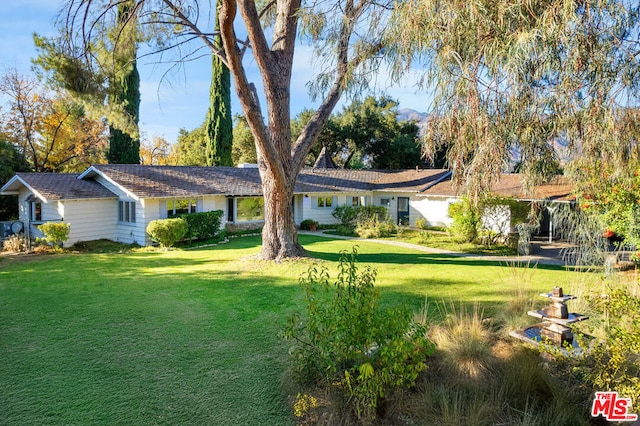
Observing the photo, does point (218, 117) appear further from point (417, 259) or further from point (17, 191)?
point (417, 259)

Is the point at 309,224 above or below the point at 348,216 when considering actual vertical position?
below

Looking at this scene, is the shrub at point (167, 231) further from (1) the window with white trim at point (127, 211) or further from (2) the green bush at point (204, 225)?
(1) the window with white trim at point (127, 211)

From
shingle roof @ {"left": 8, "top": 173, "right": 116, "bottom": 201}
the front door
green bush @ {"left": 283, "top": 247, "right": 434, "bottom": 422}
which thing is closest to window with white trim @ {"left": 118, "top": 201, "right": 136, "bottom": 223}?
shingle roof @ {"left": 8, "top": 173, "right": 116, "bottom": 201}

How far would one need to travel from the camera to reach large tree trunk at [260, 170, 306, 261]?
11938mm

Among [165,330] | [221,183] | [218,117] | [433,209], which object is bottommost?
[165,330]

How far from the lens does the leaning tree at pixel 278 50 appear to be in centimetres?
790

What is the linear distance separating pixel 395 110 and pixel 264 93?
31537 millimetres

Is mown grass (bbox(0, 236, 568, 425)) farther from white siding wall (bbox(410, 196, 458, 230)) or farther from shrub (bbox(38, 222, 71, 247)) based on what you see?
white siding wall (bbox(410, 196, 458, 230))

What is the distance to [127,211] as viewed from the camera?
18.4m

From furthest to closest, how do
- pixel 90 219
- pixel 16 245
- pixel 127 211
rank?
pixel 127 211
pixel 90 219
pixel 16 245

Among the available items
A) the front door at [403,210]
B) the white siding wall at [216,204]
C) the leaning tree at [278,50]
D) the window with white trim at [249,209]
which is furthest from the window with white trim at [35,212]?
the front door at [403,210]

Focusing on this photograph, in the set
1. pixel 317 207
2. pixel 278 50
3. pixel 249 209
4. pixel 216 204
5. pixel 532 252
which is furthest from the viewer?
pixel 317 207

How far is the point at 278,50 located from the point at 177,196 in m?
9.20

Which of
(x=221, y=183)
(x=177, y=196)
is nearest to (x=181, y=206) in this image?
(x=177, y=196)
